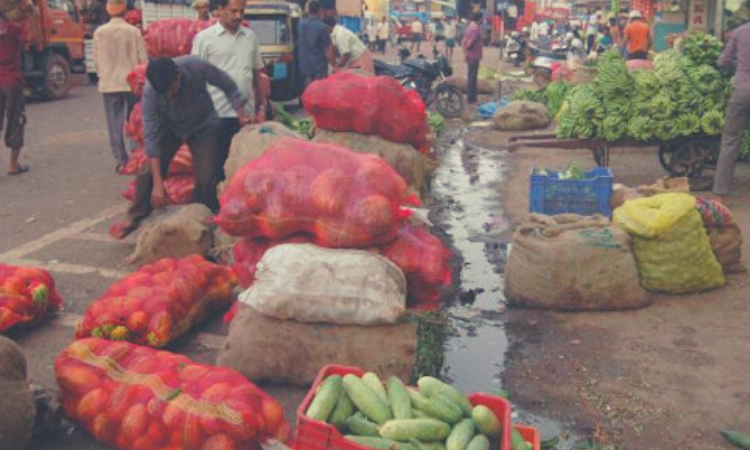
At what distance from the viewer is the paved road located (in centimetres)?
462

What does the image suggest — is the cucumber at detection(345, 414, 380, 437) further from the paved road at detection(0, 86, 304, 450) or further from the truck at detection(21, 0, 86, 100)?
the truck at detection(21, 0, 86, 100)

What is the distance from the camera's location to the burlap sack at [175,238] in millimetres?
5762

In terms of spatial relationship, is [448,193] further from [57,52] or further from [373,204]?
[57,52]

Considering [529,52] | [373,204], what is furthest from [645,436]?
[529,52]

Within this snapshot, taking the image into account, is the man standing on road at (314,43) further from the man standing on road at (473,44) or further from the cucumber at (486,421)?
the cucumber at (486,421)

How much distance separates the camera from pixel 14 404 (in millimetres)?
3199

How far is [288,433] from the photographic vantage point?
3.48m

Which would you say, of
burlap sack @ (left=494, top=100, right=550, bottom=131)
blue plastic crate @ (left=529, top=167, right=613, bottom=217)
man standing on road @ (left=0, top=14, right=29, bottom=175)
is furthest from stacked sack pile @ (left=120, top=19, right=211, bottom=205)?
burlap sack @ (left=494, top=100, right=550, bottom=131)

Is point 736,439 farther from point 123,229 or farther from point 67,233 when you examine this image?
point 67,233

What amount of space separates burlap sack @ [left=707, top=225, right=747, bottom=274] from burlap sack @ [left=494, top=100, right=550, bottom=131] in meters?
7.76

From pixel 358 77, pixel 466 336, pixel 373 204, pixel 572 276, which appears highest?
pixel 358 77

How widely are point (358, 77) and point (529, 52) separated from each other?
20.5 meters

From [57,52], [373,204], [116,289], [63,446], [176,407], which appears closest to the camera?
[176,407]

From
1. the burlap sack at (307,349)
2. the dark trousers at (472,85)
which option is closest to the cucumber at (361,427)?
the burlap sack at (307,349)
